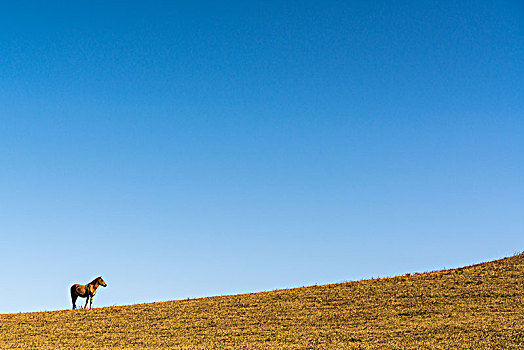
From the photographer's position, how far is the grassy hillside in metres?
25.8

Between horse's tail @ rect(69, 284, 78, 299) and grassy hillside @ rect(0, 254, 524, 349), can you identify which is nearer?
grassy hillside @ rect(0, 254, 524, 349)

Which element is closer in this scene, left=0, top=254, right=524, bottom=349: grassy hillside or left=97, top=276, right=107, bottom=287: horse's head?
left=0, top=254, right=524, bottom=349: grassy hillside

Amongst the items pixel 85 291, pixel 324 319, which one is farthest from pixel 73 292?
pixel 324 319

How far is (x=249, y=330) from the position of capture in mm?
30547

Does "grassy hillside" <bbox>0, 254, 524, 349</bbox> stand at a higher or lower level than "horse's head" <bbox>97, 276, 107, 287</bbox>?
lower

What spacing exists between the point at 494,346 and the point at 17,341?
953 inches

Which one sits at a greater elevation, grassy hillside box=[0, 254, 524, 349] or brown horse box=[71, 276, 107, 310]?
brown horse box=[71, 276, 107, 310]

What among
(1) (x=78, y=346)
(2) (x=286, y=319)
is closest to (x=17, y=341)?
(1) (x=78, y=346)

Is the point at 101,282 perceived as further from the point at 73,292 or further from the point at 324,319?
the point at 324,319

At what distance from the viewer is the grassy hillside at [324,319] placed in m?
25.8

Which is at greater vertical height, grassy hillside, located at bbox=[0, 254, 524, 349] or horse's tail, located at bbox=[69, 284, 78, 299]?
horse's tail, located at bbox=[69, 284, 78, 299]

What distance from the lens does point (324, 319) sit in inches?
1302

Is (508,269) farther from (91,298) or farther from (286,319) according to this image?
(91,298)

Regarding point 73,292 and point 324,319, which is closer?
point 324,319
